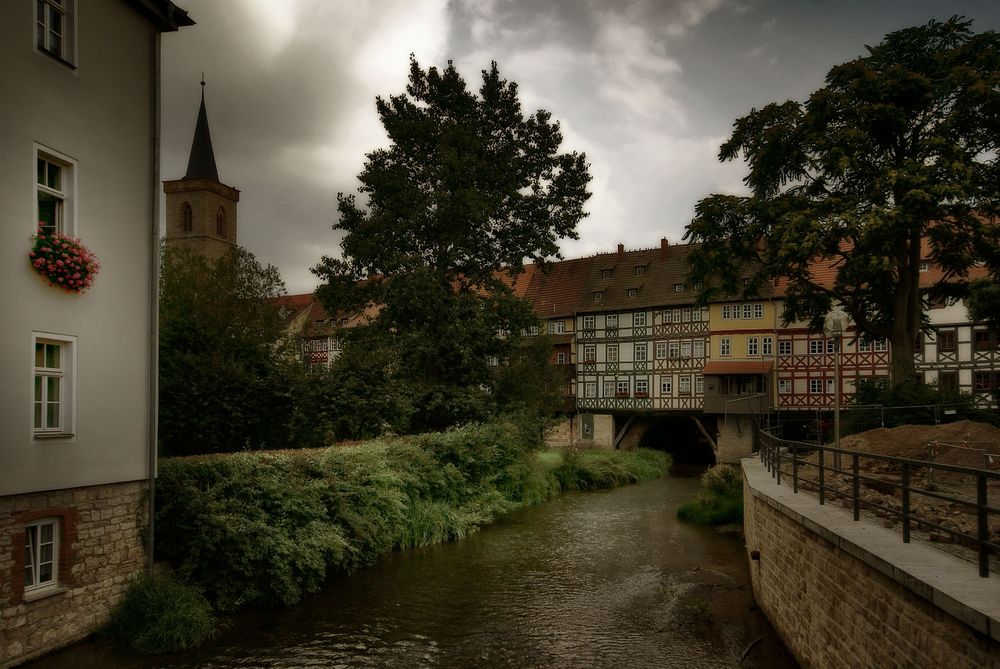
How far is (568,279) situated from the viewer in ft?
145

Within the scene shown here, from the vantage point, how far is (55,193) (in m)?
9.71

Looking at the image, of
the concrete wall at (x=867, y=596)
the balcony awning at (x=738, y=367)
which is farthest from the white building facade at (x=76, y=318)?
the balcony awning at (x=738, y=367)

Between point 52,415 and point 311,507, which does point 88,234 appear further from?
point 311,507

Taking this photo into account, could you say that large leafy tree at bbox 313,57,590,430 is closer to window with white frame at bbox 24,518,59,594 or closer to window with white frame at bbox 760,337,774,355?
window with white frame at bbox 24,518,59,594

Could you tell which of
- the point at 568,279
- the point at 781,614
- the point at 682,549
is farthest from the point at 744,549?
the point at 568,279

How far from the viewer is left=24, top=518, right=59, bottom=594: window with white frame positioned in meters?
9.17

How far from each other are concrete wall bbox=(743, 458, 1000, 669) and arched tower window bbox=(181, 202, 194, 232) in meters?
52.4

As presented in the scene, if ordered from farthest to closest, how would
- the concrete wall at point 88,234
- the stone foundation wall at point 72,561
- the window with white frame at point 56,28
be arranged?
1. the window with white frame at point 56,28
2. the concrete wall at point 88,234
3. the stone foundation wall at point 72,561

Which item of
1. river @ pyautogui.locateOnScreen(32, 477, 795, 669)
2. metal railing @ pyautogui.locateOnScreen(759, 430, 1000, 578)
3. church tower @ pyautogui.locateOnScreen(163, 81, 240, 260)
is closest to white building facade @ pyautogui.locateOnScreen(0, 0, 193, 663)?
river @ pyautogui.locateOnScreen(32, 477, 795, 669)

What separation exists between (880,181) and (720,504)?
920 centimetres

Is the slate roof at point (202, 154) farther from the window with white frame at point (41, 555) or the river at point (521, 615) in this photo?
the window with white frame at point (41, 555)

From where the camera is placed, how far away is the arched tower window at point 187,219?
53812 mm

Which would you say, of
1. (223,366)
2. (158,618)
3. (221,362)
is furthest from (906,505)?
(221,362)

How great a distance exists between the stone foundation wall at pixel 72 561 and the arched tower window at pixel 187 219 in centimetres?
4768
